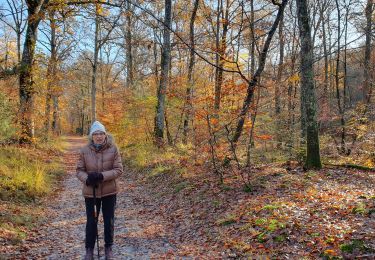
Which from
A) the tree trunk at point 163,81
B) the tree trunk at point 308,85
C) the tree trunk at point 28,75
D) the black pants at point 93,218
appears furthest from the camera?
the tree trunk at point 163,81

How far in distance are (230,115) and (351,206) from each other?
387 cm

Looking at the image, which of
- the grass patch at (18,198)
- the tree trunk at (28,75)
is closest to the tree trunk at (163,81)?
the grass patch at (18,198)

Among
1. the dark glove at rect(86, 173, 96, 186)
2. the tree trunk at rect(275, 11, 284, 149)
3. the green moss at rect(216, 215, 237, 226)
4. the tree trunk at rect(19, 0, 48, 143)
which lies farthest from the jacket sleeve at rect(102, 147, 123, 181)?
the tree trunk at rect(19, 0, 48, 143)

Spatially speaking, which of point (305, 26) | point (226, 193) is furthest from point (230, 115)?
point (305, 26)

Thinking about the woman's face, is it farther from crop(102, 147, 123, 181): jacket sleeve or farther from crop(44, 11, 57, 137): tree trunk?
crop(44, 11, 57, 137): tree trunk

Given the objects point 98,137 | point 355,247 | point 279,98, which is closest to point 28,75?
point 98,137

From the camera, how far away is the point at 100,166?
4742 millimetres

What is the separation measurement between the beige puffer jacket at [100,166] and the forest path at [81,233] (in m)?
1.23

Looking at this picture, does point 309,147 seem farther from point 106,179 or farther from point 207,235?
point 106,179

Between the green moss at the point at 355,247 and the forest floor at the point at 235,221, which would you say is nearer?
the green moss at the point at 355,247

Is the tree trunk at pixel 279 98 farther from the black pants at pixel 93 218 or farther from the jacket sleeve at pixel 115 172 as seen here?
the black pants at pixel 93 218

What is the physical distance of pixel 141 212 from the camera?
26.4 feet

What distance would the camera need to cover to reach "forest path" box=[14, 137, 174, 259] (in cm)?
538

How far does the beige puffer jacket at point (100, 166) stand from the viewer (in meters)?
4.71
